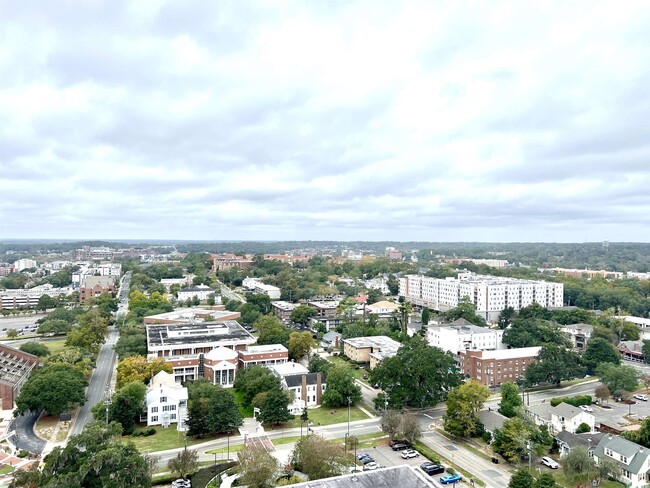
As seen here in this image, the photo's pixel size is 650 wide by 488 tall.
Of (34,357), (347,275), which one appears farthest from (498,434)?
(347,275)

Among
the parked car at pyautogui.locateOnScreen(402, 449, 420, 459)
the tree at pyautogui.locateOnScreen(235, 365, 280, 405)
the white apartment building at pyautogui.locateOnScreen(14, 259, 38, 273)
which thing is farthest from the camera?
the white apartment building at pyautogui.locateOnScreen(14, 259, 38, 273)

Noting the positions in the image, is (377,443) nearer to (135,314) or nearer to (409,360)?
(409,360)

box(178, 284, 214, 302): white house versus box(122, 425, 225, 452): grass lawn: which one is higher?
box(178, 284, 214, 302): white house

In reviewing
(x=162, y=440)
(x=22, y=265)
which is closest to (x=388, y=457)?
(x=162, y=440)

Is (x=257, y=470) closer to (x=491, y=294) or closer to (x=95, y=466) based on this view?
(x=95, y=466)

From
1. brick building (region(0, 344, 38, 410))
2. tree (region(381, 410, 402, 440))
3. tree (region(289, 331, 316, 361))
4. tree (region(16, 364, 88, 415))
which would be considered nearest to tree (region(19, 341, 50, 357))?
brick building (region(0, 344, 38, 410))

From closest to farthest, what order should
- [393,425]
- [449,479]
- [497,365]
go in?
[449,479]
[393,425]
[497,365]

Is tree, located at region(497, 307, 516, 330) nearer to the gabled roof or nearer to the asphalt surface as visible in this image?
the gabled roof
